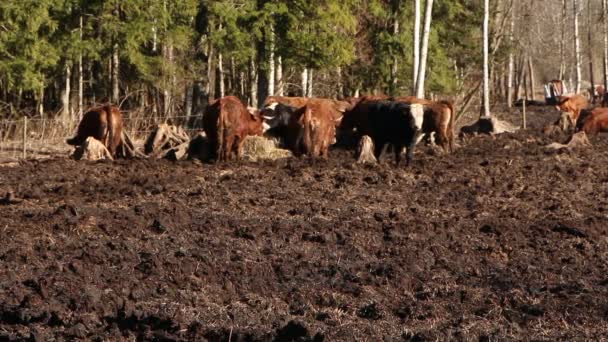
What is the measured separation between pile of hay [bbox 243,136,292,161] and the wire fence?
3.73 m

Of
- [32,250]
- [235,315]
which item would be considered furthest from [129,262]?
[235,315]

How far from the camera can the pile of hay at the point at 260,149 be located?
71.8 feet

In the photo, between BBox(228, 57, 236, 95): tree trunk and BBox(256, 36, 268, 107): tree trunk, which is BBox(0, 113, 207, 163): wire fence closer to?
BBox(256, 36, 268, 107): tree trunk

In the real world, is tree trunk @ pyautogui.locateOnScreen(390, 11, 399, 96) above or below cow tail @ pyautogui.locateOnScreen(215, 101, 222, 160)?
above

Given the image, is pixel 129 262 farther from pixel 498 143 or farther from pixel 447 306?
pixel 498 143

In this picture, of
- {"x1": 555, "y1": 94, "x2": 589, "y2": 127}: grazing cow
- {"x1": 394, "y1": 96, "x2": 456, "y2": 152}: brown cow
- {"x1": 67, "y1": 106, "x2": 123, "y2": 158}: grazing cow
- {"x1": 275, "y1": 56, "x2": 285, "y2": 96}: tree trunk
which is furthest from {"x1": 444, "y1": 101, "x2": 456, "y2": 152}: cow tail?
{"x1": 275, "y1": 56, "x2": 285, "y2": 96}: tree trunk

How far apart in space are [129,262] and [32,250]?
4.26ft

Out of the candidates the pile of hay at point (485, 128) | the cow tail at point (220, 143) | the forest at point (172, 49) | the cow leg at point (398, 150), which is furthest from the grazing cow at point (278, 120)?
the pile of hay at point (485, 128)

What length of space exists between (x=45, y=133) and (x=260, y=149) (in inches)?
318

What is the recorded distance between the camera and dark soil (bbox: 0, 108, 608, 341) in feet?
27.5

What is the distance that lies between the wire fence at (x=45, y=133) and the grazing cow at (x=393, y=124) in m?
5.47

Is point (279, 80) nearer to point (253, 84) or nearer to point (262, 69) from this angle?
point (253, 84)

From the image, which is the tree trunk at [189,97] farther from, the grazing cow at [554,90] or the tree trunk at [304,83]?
the grazing cow at [554,90]

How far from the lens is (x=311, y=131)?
22.2 metres
